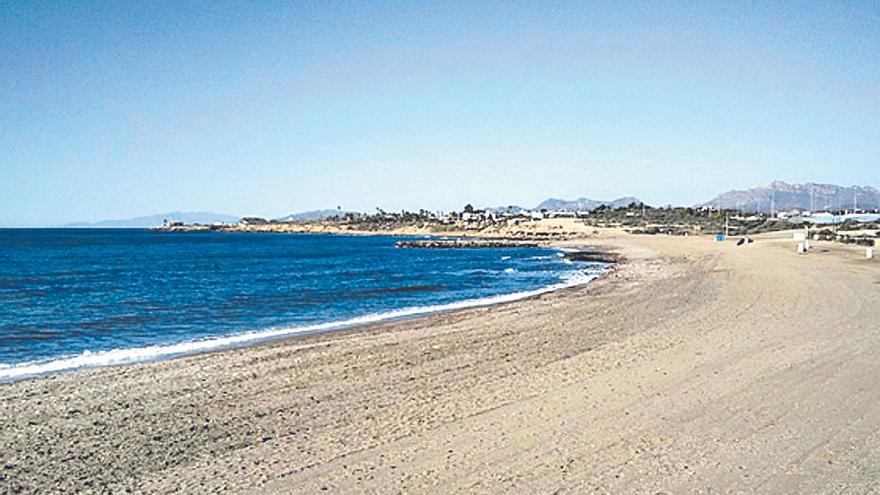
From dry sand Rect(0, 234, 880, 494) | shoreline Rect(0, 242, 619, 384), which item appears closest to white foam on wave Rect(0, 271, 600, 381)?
shoreline Rect(0, 242, 619, 384)

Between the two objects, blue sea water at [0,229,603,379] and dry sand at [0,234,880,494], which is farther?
blue sea water at [0,229,603,379]

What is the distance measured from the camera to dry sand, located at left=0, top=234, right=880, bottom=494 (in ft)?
18.0

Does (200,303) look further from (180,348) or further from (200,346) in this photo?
(180,348)

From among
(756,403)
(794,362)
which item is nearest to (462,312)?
(794,362)

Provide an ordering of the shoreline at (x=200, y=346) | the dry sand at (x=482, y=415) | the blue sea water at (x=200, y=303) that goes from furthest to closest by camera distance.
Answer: the blue sea water at (x=200, y=303) → the shoreline at (x=200, y=346) → the dry sand at (x=482, y=415)

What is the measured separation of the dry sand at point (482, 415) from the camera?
5.49 meters

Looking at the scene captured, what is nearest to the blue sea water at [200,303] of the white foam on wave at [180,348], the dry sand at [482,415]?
the white foam on wave at [180,348]

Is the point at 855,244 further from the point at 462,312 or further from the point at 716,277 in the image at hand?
the point at 462,312

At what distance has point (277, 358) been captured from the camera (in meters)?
11.1

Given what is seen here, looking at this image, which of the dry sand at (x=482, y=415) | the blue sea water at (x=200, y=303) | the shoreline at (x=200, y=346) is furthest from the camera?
the blue sea water at (x=200, y=303)

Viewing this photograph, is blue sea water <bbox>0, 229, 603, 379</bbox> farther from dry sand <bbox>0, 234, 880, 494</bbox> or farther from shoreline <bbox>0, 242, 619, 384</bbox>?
dry sand <bbox>0, 234, 880, 494</bbox>

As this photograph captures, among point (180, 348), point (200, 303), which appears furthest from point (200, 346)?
point (200, 303)

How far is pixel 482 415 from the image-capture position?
7254 millimetres

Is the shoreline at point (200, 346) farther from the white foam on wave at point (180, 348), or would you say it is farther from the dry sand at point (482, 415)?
the dry sand at point (482, 415)
